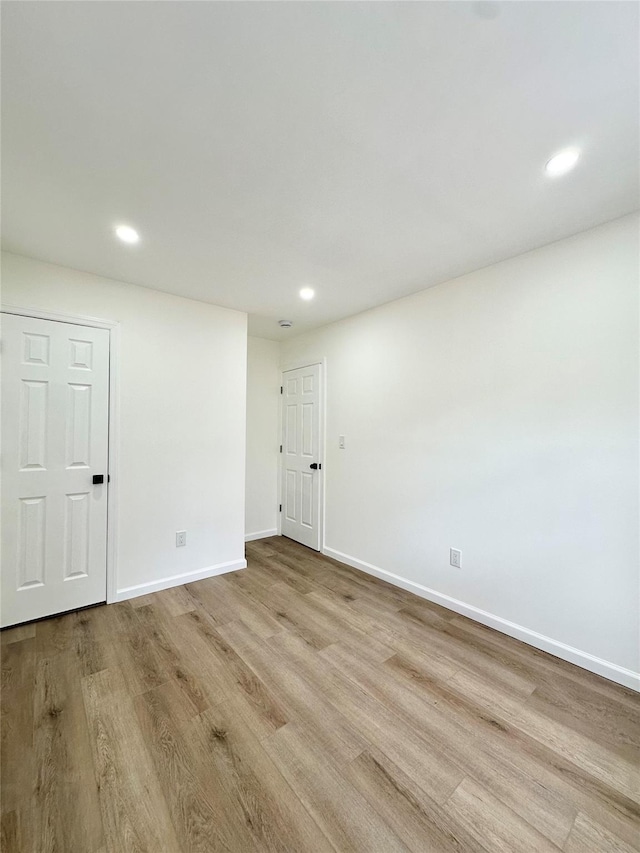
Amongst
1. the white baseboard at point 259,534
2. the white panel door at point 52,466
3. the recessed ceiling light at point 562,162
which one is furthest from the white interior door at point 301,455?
the recessed ceiling light at point 562,162

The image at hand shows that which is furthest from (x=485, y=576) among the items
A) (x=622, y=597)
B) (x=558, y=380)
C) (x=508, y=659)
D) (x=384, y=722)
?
(x=558, y=380)

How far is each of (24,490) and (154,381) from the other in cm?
115

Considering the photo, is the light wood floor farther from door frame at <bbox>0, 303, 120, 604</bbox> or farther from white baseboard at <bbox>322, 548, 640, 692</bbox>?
door frame at <bbox>0, 303, 120, 604</bbox>

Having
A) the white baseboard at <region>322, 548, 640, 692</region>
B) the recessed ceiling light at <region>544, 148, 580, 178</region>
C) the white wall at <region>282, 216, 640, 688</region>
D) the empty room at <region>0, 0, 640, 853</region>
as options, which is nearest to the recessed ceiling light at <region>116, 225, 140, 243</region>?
the empty room at <region>0, 0, 640, 853</region>

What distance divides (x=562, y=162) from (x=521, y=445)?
151 cm

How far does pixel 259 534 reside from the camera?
4.24m

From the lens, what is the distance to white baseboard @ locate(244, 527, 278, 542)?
413 cm

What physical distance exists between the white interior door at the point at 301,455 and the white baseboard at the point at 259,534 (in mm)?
134

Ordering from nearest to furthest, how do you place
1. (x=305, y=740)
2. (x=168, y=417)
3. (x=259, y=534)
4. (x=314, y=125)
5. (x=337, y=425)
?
1. (x=314, y=125)
2. (x=305, y=740)
3. (x=168, y=417)
4. (x=337, y=425)
5. (x=259, y=534)

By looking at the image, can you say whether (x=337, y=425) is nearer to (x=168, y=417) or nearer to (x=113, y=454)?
(x=168, y=417)

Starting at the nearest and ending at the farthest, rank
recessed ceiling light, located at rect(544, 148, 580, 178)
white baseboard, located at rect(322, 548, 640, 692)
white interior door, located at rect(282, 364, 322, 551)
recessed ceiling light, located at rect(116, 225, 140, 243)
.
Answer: recessed ceiling light, located at rect(544, 148, 580, 178) → white baseboard, located at rect(322, 548, 640, 692) → recessed ceiling light, located at rect(116, 225, 140, 243) → white interior door, located at rect(282, 364, 322, 551)

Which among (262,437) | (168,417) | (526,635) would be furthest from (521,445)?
(262,437)

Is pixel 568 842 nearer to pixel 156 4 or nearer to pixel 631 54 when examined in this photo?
pixel 631 54

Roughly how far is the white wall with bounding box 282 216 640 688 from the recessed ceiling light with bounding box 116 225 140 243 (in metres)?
2.03
